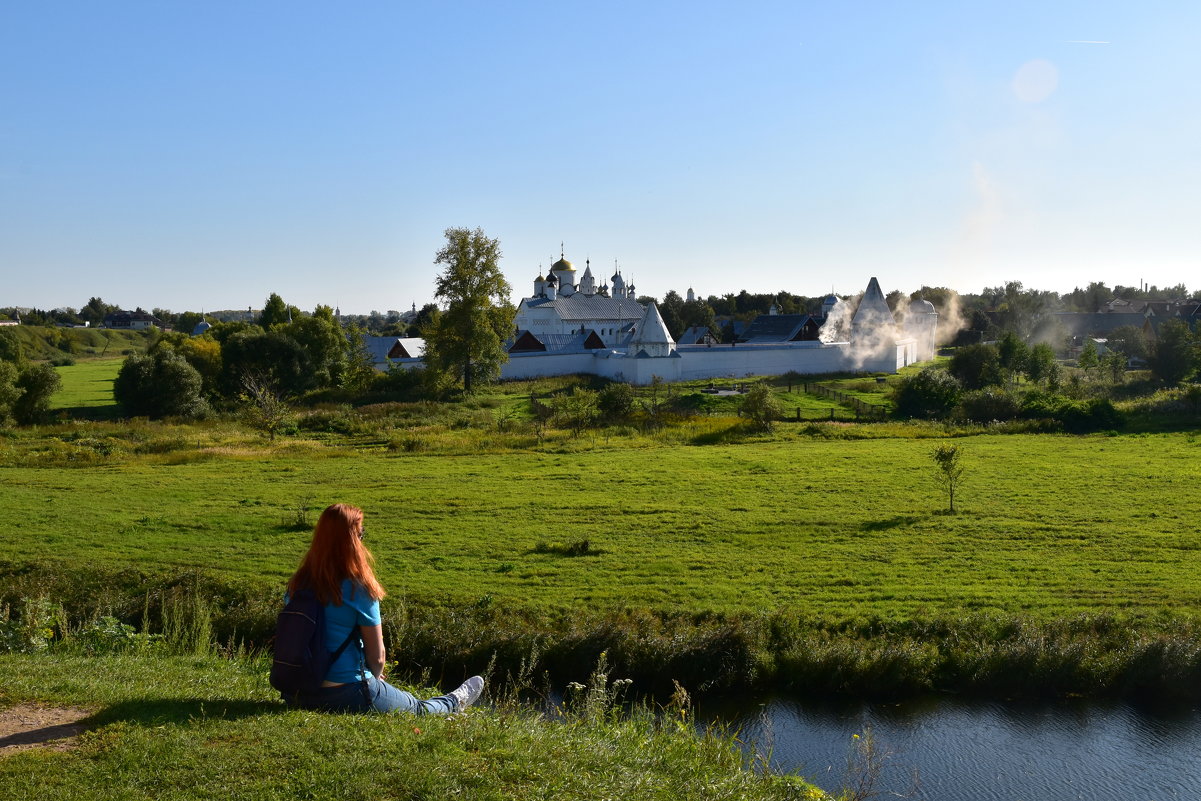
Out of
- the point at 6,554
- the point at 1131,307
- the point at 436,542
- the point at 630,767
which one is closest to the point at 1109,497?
the point at 436,542

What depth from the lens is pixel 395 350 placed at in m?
51.2

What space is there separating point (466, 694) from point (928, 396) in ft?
98.6

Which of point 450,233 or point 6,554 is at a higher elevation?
point 450,233

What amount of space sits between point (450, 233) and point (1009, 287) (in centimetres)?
8200

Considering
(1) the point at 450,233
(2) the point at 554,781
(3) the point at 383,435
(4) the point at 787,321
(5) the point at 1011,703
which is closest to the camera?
(2) the point at 554,781

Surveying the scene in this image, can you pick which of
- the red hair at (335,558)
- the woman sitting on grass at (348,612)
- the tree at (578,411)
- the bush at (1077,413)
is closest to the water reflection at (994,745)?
the woman sitting on grass at (348,612)

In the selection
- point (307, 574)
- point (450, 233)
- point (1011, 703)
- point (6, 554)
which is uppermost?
point (450, 233)

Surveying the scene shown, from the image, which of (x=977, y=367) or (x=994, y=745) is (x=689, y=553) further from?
(x=977, y=367)

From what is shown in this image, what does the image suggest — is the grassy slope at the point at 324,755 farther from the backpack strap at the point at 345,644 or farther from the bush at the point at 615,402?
the bush at the point at 615,402

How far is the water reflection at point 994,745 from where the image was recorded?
8.27 metres

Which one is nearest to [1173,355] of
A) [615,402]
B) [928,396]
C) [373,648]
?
[928,396]

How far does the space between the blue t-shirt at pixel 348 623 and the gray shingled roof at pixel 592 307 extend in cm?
5594

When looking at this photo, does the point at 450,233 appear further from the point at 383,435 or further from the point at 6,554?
the point at 6,554

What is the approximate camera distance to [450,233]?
41.0 metres
